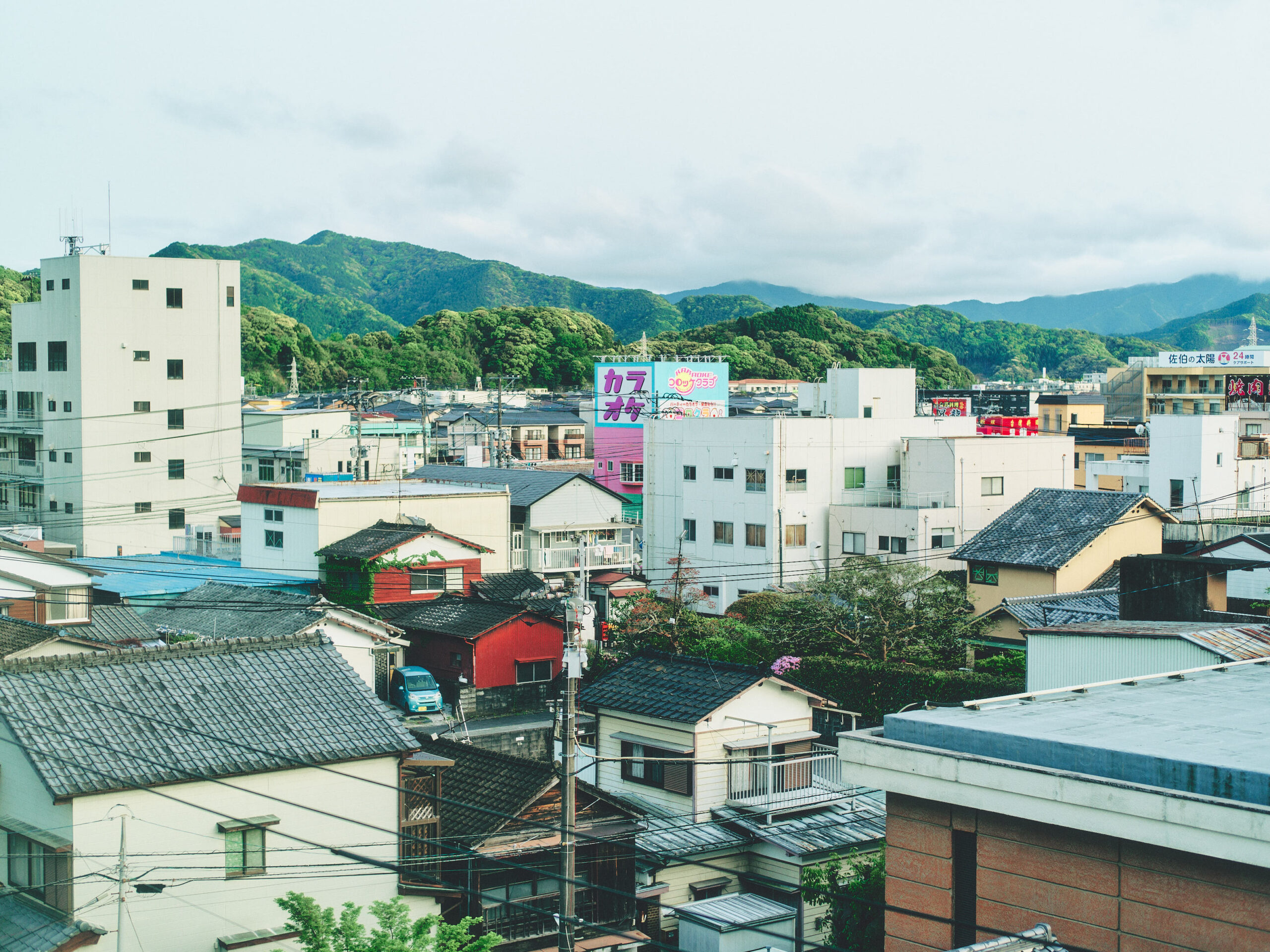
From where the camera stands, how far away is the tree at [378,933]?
33.1ft

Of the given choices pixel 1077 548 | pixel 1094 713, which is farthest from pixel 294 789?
pixel 1077 548

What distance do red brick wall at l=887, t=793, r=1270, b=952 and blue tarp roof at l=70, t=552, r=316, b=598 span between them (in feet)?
78.9

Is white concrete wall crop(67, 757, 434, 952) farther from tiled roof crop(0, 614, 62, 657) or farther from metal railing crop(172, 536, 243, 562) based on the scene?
metal railing crop(172, 536, 243, 562)

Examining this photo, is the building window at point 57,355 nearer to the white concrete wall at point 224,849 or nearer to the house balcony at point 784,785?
the house balcony at point 784,785

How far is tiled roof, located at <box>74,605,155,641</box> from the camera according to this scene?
2167 cm

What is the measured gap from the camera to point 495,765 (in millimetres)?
14625

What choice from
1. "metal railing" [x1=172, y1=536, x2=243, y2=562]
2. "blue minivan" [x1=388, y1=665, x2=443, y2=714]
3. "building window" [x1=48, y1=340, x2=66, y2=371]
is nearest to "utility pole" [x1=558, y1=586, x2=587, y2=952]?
"blue minivan" [x1=388, y1=665, x2=443, y2=714]

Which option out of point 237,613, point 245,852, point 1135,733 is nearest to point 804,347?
point 237,613

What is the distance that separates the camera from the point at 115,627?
22.7 metres

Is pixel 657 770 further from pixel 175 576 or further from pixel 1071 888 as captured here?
pixel 175 576

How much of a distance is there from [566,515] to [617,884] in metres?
24.5

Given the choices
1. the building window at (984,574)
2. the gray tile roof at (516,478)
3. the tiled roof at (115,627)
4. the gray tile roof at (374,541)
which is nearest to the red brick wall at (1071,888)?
the tiled roof at (115,627)

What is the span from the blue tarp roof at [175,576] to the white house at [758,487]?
11.9m

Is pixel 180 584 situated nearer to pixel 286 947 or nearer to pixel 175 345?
pixel 175 345
